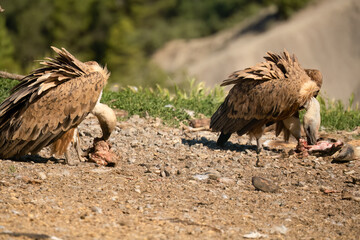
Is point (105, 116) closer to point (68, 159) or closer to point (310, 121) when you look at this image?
point (68, 159)

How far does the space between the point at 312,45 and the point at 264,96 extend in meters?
27.0

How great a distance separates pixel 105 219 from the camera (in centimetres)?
447

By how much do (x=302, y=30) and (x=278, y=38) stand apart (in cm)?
146

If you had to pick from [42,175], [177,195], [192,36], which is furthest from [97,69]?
[192,36]

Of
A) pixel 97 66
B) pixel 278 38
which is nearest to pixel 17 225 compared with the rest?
pixel 97 66

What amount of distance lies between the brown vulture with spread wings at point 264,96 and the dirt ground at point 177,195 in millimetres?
354

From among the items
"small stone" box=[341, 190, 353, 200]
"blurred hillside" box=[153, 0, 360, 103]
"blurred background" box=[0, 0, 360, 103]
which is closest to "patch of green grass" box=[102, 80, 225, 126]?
"small stone" box=[341, 190, 353, 200]

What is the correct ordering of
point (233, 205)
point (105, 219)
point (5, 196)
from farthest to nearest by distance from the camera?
point (233, 205), point (5, 196), point (105, 219)

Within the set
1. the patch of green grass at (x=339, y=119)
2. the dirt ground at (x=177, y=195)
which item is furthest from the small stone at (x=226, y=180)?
the patch of green grass at (x=339, y=119)

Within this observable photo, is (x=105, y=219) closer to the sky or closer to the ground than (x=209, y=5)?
closer to the ground

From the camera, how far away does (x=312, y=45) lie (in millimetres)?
33062

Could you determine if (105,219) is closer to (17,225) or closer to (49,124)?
(17,225)

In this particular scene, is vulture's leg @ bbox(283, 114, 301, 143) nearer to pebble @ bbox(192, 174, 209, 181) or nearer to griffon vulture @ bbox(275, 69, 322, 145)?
griffon vulture @ bbox(275, 69, 322, 145)

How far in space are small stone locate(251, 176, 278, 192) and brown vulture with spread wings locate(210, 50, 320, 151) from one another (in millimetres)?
1400
